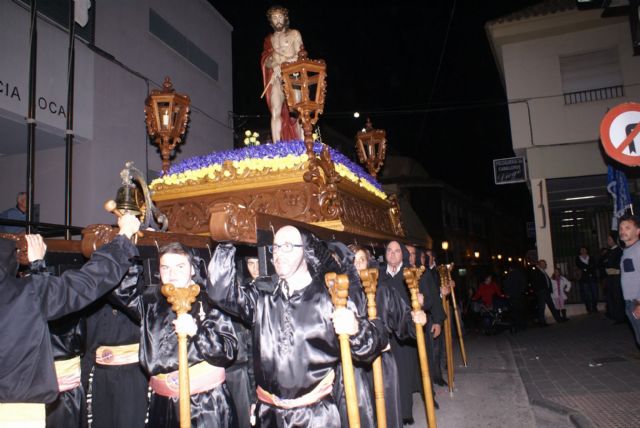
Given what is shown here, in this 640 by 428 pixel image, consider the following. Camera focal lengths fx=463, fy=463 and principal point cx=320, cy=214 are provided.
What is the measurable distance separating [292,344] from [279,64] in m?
4.70

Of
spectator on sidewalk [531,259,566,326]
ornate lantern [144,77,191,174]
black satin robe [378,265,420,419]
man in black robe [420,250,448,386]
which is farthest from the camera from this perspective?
spectator on sidewalk [531,259,566,326]

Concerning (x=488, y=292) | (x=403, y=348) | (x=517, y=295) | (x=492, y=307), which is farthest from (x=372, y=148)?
(x=517, y=295)

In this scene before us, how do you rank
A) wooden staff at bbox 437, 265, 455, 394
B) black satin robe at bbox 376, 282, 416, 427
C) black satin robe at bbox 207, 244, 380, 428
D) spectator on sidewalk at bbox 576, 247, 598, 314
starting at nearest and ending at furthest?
black satin robe at bbox 207, 244, 380, 428 → black satin robe at bbox 376, 282, 416, 427 → wooden staff at bbox 437, 265, 455, 394 → spectator on sidewalk at bbox 576, 247, 598, 314

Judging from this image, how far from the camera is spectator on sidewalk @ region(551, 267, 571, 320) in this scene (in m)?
13.3

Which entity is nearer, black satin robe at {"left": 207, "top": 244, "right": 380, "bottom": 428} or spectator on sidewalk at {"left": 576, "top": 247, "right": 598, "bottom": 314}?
black satin robe at {"left": 207, "top": 244, "right": 380, "bottom": 428}

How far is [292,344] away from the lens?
297 centimetres

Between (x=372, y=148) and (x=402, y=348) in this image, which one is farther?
(x=372, y=148)

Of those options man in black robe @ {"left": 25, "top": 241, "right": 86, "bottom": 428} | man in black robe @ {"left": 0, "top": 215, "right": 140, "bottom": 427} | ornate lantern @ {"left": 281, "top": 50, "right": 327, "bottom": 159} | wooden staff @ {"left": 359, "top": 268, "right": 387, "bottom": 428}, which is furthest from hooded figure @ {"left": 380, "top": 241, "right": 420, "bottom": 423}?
man in black robe @ {"left": 0, "top": 215, "right": 140, "bottom": 427}

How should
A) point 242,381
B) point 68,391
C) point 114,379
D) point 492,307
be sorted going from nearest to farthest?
point 68,391
point 114,379
point 242,381
point 492,307

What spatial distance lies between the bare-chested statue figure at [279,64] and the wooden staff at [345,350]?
4019 mm

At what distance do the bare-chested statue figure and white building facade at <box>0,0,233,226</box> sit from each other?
4.65 m

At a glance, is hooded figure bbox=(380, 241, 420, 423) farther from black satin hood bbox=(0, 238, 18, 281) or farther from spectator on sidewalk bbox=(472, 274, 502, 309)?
spectator on sidewalk bbox=(472, 274, 502, 309)

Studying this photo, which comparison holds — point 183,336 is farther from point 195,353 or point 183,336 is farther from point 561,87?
point 561,87

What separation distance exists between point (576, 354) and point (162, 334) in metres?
7.65
